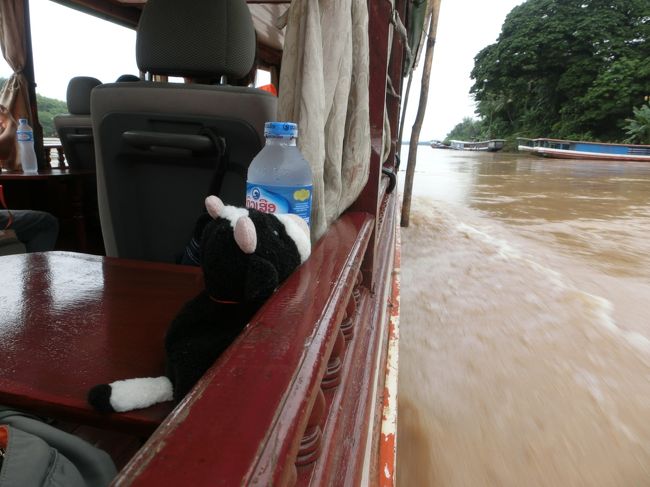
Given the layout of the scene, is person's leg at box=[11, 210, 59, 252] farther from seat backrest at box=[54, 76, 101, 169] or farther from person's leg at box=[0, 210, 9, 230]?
seat backrest at box=[54, 76, 101, 169]

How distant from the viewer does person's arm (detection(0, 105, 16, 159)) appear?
129 inches

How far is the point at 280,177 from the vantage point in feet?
3.72

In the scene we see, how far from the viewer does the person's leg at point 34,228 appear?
8.13ft

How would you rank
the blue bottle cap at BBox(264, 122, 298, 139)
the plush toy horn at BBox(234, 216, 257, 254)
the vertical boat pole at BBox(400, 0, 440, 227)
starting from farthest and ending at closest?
1. the vertical boat pole at BBox(400, 0, 440, 227)
2. the blue bottle cap at BBox(264, 122, 298, 139)
3. the plush toy horn at BBox(234, 216, 257, 254)

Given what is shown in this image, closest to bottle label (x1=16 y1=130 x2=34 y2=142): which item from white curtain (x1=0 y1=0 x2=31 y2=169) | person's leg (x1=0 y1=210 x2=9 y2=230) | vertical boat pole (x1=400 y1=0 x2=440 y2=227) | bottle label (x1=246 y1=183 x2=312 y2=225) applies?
white curtain (x1=0 y1=0 x2=31 y2=169)

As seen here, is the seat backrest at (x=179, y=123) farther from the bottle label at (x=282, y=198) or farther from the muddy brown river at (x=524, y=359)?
the muddy brown river at (x=524, y=359)

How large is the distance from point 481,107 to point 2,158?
2082 inches

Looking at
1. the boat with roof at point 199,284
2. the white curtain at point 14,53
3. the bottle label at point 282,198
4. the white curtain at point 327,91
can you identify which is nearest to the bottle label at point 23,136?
the white curtain at point 14,53

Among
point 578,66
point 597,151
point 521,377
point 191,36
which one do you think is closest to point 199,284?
point 191,36

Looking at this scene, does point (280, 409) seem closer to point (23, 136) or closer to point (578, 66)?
point (23, 136)

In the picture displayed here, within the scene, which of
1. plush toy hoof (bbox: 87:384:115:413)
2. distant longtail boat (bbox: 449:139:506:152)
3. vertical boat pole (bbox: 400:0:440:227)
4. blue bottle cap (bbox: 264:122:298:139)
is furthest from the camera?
distant longtail boat (bbox: 449:139:506:152)

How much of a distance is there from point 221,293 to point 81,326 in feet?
1.82

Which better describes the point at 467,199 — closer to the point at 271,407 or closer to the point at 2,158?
the point at 2,158

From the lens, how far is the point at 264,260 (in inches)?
27.4
